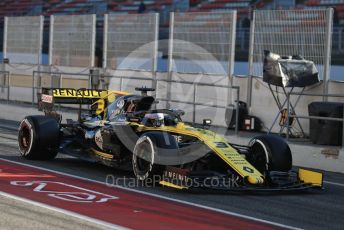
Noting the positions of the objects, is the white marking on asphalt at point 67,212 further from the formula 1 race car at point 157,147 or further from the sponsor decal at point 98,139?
the sponsor decal at point 98,139

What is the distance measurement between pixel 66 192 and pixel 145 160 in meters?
1.29

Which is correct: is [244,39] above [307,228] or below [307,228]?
above

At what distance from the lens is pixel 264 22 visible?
16609mm

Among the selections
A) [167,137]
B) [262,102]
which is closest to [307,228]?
[167,137]

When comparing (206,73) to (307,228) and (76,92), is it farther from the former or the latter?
(307,228)

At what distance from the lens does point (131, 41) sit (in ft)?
67.4

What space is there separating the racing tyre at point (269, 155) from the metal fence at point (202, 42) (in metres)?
7.62

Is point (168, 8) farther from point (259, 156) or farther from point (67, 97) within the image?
point (259, 156)

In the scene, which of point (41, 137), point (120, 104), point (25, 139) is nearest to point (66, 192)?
point (120, 104)

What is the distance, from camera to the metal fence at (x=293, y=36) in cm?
1526

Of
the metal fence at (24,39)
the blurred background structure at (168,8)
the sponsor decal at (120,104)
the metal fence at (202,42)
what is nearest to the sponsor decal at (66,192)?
the sponsor decal at (120,104)

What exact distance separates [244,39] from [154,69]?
40.1 ft

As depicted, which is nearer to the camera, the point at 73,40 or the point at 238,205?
the point at 238,205

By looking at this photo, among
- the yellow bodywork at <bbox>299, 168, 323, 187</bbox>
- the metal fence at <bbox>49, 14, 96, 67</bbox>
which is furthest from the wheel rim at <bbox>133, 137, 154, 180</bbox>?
the metal fence at <bbox>49, 14, 96, 67</bbox>
